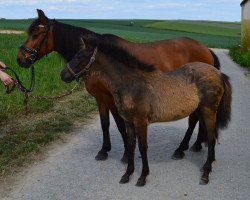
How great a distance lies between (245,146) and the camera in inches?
246

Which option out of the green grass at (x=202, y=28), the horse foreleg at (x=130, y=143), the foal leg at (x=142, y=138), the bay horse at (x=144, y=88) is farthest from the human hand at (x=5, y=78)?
the green grass at (x=202, y=28)

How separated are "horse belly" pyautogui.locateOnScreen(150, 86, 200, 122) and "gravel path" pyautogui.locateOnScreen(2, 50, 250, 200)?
2.54 ft

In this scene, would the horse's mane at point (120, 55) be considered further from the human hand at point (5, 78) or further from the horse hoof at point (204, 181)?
the horse hoof at point (204, 181)

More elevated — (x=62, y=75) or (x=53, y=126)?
(x=62, y=75)

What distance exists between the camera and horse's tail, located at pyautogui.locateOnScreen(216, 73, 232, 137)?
5.26 meters

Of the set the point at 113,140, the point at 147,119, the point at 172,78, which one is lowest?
the point at 113,140

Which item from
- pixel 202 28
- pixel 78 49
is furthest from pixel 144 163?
pixel 202 28

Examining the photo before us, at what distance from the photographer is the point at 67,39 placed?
19.0ft

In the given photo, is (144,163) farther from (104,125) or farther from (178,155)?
(104,125)

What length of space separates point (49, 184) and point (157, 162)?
1.61 m

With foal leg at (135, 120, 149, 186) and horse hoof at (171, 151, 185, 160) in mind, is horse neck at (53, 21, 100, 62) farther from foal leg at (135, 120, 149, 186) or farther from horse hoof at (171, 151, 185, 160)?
horse hoof at (171, 151, 185, 160)

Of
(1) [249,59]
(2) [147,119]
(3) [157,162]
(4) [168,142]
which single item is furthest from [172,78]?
(1) [249,59]

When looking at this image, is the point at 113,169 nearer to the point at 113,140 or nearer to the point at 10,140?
the point at 113,140

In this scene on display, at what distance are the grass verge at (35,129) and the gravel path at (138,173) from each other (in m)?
0.27
